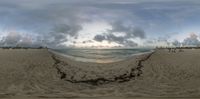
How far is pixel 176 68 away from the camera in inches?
1054

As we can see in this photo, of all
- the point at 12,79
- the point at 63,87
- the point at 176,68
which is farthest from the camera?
the point at 176,68

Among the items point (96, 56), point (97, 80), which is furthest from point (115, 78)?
point (96, 56)

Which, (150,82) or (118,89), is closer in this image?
(118,89)

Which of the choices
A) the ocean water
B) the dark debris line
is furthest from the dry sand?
the ocean water

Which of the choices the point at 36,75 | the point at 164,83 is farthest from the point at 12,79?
the point at 164,83

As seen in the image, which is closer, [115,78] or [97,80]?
[97,80]

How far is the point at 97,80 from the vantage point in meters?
20.5

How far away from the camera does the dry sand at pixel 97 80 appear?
1683cm

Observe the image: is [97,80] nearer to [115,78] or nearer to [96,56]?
[115,78]

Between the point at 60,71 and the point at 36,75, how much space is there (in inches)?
67.6

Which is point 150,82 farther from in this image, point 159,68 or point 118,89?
point 159,68

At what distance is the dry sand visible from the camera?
55.2ft

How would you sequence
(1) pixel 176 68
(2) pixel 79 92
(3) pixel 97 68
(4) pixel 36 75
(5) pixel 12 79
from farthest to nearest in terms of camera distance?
1. (1) pixel 176 68
2. (3) pixel 97 68
3. (4) pixel 36 75
4. (5) pixel 12 79
5. (2) pixel 79 92

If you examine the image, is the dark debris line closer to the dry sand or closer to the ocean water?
the dry sand
